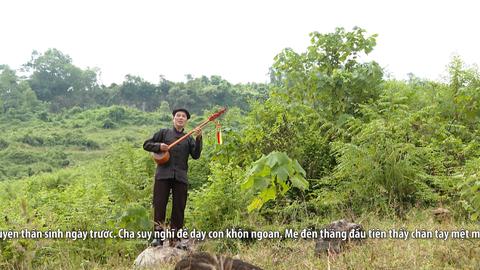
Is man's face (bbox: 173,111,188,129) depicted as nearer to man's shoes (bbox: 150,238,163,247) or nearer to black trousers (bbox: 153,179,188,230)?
black trousers (bbox: 153,179,188,230)

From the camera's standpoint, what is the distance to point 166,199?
18.4ft

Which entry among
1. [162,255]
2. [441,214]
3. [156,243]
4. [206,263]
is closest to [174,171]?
[156,243]

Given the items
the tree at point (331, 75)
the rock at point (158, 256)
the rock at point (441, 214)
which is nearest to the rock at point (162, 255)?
the rock at point (158, 256)

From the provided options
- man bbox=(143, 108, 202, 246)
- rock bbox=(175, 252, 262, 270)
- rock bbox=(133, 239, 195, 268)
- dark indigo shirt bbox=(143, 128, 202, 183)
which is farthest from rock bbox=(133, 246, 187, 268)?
rock bbox=(175, 252, 262, 270)

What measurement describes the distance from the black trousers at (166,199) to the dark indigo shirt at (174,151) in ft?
0.29

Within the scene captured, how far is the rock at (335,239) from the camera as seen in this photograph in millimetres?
4391

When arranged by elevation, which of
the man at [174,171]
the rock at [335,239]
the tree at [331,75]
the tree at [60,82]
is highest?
the tree at [60,82]

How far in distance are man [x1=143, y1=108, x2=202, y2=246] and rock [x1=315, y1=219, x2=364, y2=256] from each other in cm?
177

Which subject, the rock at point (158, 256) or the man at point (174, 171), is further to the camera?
the man at point (174, 171)

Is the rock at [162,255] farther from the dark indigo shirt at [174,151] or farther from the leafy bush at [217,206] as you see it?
the leafy bush at [217,206]

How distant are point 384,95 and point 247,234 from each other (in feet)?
14.8

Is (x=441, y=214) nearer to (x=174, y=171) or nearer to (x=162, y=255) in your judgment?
(x=174, y=171)

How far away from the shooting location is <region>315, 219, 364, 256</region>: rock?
4.39 m

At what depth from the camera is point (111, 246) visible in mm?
5566
